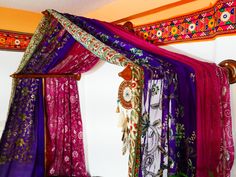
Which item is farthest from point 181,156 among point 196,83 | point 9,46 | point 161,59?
point 9,46

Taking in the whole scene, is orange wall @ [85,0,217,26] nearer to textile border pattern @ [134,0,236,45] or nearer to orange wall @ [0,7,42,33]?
textile border pattern @ [134,0,236,45]

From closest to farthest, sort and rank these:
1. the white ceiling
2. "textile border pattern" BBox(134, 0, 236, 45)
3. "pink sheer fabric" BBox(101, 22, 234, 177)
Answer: "pink sheer fabric" BBox(101, 22, 234, 177) < "textile border pattern" BBox(134, 0, 236, 45) < the white ceiling

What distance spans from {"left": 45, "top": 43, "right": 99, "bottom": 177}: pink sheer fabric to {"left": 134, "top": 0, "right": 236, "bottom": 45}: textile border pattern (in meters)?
0.85

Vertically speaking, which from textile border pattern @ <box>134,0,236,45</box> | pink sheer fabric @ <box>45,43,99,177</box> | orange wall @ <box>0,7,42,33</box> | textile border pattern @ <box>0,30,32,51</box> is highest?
orange wall @ <box>0,7,42,33</box>

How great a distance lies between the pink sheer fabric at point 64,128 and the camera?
2.96 m

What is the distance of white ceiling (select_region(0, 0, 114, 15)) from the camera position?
2938 mm

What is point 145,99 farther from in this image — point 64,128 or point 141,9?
point 64,128

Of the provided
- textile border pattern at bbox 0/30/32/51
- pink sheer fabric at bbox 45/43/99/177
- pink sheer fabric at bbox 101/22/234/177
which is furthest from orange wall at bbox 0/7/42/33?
pink sheer fabric at bbox 101/22/234/177

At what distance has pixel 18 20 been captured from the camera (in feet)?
11.6

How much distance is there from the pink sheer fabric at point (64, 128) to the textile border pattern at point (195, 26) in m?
0.85

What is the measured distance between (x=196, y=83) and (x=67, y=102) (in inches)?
74.4

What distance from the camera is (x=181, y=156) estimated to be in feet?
4.87

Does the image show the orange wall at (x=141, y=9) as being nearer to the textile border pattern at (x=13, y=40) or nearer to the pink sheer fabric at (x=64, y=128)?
the pink sheer fabric at (x=64, y=128)

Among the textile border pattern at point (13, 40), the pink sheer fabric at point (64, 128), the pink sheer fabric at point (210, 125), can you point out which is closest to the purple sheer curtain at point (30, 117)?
the pink sheer fabric at point (64, 128)
